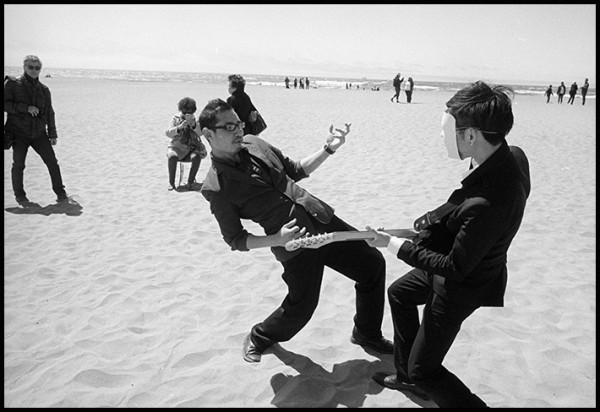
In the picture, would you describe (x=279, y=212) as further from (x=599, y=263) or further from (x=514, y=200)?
(x=599, y=263)

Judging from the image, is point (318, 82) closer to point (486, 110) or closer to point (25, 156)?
point (25, 156)

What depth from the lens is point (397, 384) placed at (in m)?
2.91

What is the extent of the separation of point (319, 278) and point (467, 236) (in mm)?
1215

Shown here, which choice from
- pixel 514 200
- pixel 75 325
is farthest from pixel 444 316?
pixel 75 325

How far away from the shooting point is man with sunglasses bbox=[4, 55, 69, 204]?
6.13 metres

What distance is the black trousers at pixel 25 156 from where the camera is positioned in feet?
21.2

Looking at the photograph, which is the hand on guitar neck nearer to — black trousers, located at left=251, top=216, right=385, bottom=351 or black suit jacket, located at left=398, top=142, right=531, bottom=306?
black suit jacket, located at left=398, top=142, right=531, bottom=306

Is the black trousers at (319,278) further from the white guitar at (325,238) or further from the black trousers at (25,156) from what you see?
the black trousers at (25,156)

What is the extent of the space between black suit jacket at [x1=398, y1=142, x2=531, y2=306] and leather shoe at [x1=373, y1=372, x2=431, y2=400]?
896 mm

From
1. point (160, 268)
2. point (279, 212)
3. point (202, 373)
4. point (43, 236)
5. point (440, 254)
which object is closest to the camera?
point (440, 254)

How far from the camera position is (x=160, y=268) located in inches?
186

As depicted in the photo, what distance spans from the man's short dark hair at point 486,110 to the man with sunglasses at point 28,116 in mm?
6201

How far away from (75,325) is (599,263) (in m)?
5.47

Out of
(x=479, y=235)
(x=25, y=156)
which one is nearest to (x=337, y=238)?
(x=479, y=235)
